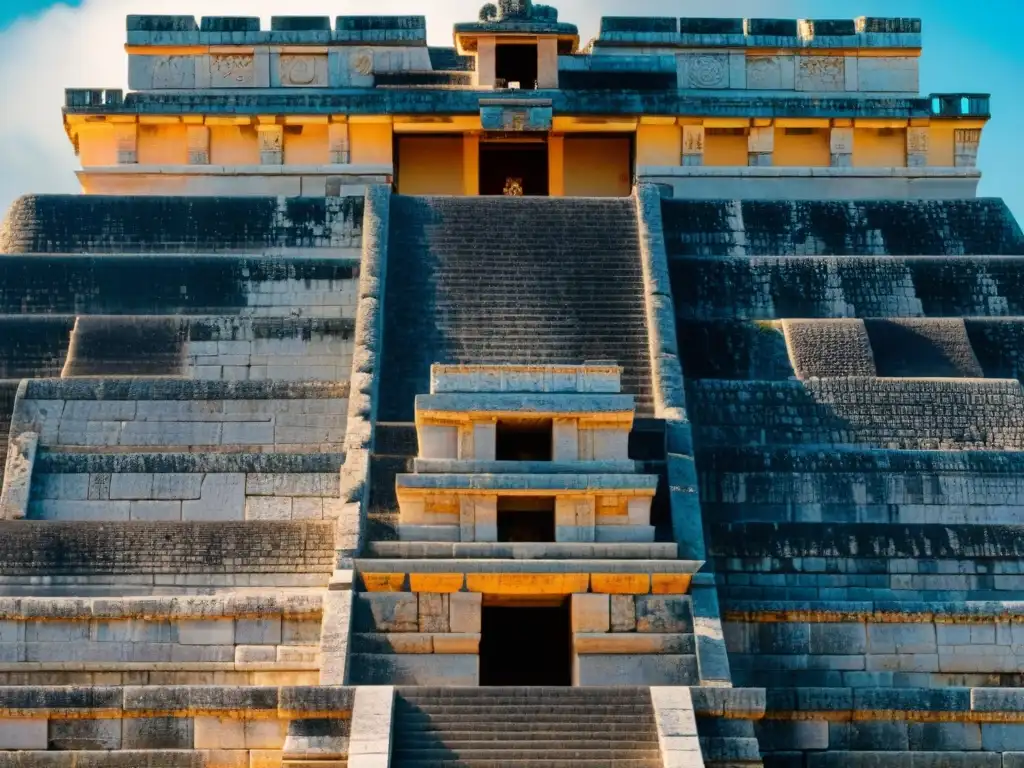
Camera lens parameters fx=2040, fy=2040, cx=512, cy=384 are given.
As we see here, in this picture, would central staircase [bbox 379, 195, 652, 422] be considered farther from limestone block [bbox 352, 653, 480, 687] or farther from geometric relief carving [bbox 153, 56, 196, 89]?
geometric relief carving [bbox 153, 56, 196, 89]

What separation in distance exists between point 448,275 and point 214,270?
9.54ft

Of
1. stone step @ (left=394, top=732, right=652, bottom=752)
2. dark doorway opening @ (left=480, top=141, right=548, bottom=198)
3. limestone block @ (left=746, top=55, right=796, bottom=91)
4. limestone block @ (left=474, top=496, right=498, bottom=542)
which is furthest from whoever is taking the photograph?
dark doorway opening @ (left=480, top=141, right=548, bottom=198)

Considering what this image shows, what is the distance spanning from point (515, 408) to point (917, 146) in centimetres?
1174

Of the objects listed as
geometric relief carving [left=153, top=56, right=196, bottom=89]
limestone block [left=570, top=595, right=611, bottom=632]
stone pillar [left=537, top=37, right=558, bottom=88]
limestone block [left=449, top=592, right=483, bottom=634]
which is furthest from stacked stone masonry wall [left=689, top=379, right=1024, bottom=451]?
geometric relief carving [left=153, top=56, right=196, bottom=89]

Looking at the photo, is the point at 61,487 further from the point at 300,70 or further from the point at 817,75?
the point at 817,75

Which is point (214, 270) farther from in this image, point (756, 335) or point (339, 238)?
point (756, 335)

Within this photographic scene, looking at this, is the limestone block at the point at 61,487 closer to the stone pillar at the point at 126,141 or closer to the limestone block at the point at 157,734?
the limestone block at the point at 157,734

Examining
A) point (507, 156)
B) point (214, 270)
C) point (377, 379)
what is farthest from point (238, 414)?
point (507, 156)

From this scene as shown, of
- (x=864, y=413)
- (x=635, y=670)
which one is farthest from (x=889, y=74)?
(x=635, y=670)

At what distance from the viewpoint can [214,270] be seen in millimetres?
24312

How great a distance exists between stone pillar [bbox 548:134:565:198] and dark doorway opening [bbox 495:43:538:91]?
0.82m

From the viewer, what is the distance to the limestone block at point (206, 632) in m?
18.4

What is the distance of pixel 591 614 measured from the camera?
59.3 feet

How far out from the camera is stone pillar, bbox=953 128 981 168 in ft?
94.0
